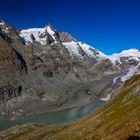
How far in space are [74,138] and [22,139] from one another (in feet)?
137

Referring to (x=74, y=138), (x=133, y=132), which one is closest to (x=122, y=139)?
(x=133, y=132)

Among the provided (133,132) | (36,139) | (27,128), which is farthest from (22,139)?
(133,132)

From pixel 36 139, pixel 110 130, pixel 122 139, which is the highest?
pixel 36 139

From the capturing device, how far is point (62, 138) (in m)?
62.2

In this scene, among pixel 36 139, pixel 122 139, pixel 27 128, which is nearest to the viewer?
pixel 122 139

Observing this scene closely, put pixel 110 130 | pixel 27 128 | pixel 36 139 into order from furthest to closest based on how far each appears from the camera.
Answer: pixel 27 128 → pixel 36 139 → pixel 110 130

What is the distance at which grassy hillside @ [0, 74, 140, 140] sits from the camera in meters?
38.0

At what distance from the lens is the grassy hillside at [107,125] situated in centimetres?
3799

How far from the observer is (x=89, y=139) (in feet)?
148

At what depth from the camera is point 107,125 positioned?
4884cm

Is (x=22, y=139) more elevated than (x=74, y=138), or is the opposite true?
(x=22, y=139)

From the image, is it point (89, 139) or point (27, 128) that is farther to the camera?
point (27, 128)

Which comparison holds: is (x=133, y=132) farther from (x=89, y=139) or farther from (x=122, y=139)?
(x=89, y=139)

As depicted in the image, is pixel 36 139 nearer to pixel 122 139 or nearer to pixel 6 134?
pixel 6 134
